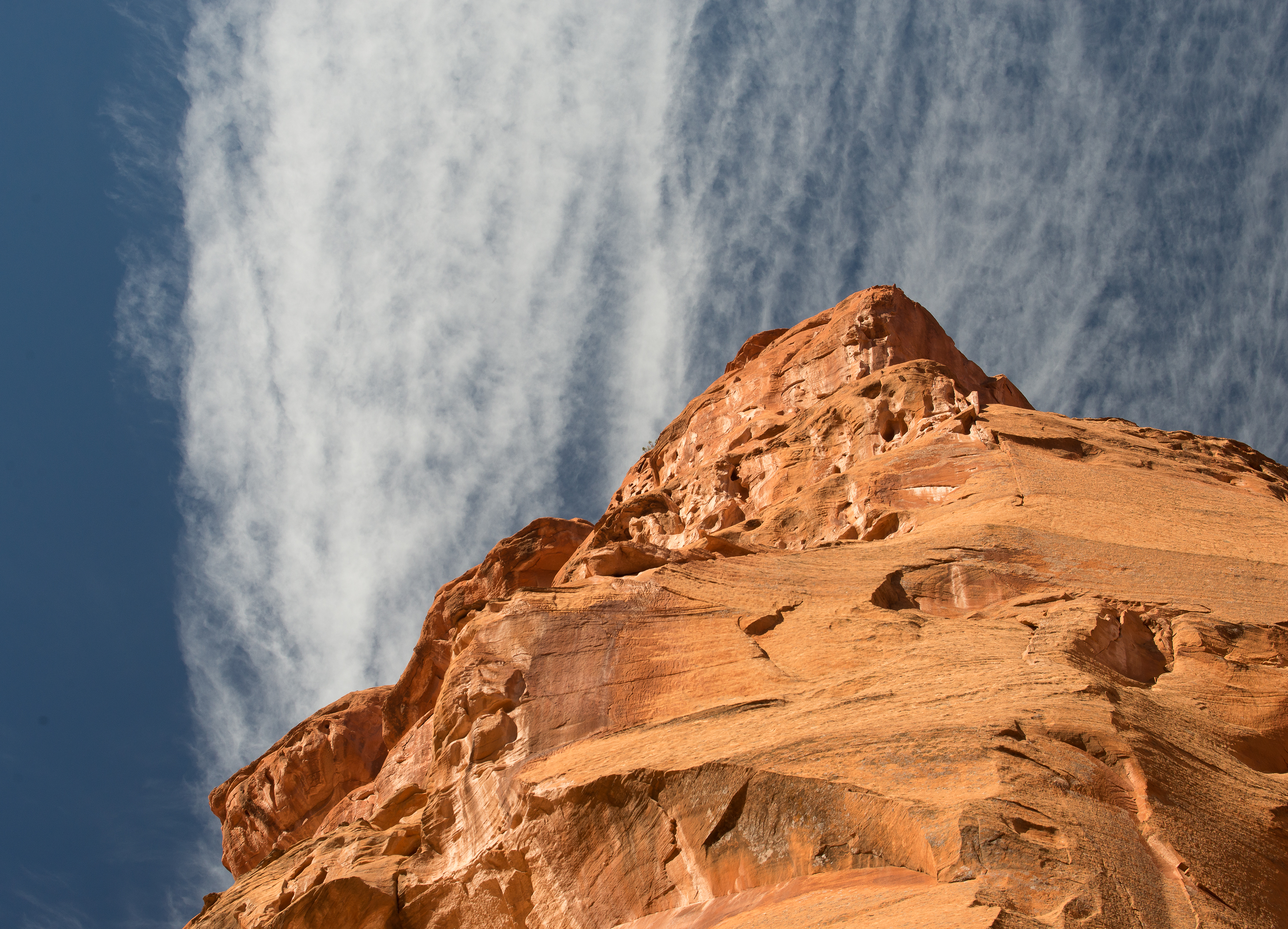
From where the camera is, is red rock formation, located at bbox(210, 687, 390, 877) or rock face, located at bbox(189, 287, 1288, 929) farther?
red rock formation, located at bbox(210, 687, 390, 877)

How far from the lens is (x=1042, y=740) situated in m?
11.2

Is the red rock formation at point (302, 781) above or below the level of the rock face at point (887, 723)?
above

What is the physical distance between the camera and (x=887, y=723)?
11.9 meters

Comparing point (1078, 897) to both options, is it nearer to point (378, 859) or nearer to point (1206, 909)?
point (1206, 909)

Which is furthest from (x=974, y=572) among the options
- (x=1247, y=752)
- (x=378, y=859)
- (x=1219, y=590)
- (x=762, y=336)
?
(x=762, y=336)

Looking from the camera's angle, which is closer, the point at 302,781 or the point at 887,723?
the point at 887,723

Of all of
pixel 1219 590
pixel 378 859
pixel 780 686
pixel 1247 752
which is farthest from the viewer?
pixel 1219 590

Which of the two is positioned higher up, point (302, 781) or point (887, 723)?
point (302, 781)

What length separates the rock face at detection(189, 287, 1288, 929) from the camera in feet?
33.0

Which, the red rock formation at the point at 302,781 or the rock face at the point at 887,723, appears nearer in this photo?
the rock face at the point at 887,723

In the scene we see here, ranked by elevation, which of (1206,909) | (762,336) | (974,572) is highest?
(762,336)

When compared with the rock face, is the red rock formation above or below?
above

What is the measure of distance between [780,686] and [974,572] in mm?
5164

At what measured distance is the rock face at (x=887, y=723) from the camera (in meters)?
10.1
